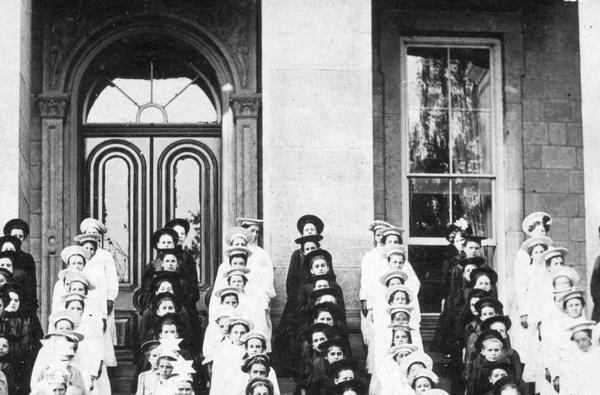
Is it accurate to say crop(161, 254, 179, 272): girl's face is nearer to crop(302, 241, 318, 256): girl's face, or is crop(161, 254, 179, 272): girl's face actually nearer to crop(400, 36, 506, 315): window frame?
crop(302, 241, 318, 256): girl's face

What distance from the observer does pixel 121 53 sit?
2011cm

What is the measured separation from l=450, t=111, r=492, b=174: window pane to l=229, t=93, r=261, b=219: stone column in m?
2.66

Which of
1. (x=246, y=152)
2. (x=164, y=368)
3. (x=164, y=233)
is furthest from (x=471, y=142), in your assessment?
(x=164, y=368)

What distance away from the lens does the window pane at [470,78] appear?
2041cm

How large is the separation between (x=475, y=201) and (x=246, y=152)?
3.07 m

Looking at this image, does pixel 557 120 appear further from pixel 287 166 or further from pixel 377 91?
pixel 287 166

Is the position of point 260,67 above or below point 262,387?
above

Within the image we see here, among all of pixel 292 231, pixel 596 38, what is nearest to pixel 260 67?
pixel 292 231

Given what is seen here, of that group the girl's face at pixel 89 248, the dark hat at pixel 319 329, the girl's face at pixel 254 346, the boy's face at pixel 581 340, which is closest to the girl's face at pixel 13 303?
the girl's face at pixel 89 248

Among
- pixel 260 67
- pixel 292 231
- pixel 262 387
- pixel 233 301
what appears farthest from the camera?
pixel 260 67

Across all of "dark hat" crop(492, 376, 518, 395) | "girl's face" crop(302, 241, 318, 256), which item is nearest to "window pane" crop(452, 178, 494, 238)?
"girl's face" crop(302, 241, 318, 256)

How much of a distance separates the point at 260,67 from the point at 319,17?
2.08 m

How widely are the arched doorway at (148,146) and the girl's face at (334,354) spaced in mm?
4968

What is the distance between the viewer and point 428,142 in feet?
66.4
